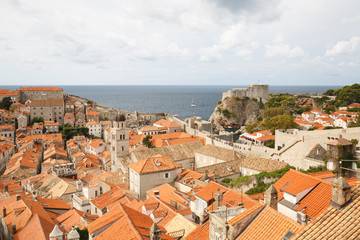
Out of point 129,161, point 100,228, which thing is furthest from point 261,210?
point 129,161

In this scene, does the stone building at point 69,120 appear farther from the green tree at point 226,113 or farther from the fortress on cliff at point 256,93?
the fortress on cliff at point 256,93

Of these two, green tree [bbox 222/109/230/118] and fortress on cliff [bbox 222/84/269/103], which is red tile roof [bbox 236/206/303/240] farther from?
fortress on cliff [bbox 222/84/269/103]

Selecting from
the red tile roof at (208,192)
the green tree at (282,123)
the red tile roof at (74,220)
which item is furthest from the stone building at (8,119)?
the red tile roof at (208,192)

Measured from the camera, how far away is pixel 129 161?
1419 inches

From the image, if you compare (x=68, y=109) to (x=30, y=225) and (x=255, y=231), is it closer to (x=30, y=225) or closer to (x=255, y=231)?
(x=30, y=225)

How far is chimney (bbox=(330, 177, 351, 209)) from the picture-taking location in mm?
5289

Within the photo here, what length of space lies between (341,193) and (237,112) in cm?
7170

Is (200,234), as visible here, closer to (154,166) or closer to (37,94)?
(154,166)

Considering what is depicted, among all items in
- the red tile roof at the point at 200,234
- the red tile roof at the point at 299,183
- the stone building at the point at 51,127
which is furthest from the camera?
the stone building at the point at 51,127

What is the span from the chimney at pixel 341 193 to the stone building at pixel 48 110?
264 ft

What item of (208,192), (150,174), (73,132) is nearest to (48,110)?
(73,132)

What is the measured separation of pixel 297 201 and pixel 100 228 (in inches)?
328

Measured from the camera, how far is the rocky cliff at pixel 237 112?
75.1 m

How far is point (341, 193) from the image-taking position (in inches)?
210
